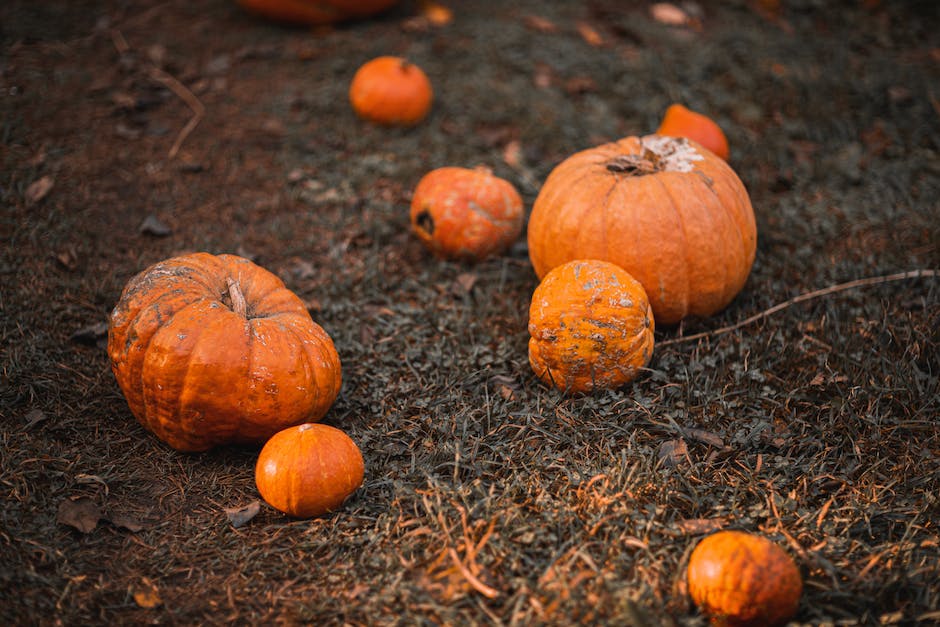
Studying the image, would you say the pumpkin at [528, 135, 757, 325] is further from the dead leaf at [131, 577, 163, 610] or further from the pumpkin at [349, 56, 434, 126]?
the dead leaf at [131, 577, 163, 610]

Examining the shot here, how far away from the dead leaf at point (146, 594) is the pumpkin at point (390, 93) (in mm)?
3678

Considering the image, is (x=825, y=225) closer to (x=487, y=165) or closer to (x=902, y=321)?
(x=902, y=321)

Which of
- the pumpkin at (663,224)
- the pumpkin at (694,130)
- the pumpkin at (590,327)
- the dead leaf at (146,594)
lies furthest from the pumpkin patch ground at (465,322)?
the pumpkin at (694,130)

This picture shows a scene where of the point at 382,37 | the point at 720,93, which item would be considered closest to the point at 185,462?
the point at 382,37

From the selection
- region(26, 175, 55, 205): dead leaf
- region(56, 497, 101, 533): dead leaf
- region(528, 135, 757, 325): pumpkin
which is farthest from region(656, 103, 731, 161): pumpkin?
region(26, 175, 55, 205): dead leaf

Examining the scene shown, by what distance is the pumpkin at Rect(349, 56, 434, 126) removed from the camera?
207 inches

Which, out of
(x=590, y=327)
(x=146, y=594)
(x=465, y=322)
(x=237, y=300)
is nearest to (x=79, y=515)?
(x=146, y=594)

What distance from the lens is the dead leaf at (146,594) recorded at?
2443mm

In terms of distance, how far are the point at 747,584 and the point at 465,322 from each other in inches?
77.7

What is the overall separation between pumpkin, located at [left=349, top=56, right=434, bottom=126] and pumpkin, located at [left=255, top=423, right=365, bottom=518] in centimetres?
311

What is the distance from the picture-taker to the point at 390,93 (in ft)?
17.2

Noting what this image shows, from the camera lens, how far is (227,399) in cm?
290

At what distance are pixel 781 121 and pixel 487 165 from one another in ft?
7.62

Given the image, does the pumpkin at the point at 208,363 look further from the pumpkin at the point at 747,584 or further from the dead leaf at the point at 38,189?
the dead leaf at the point at 38,189
